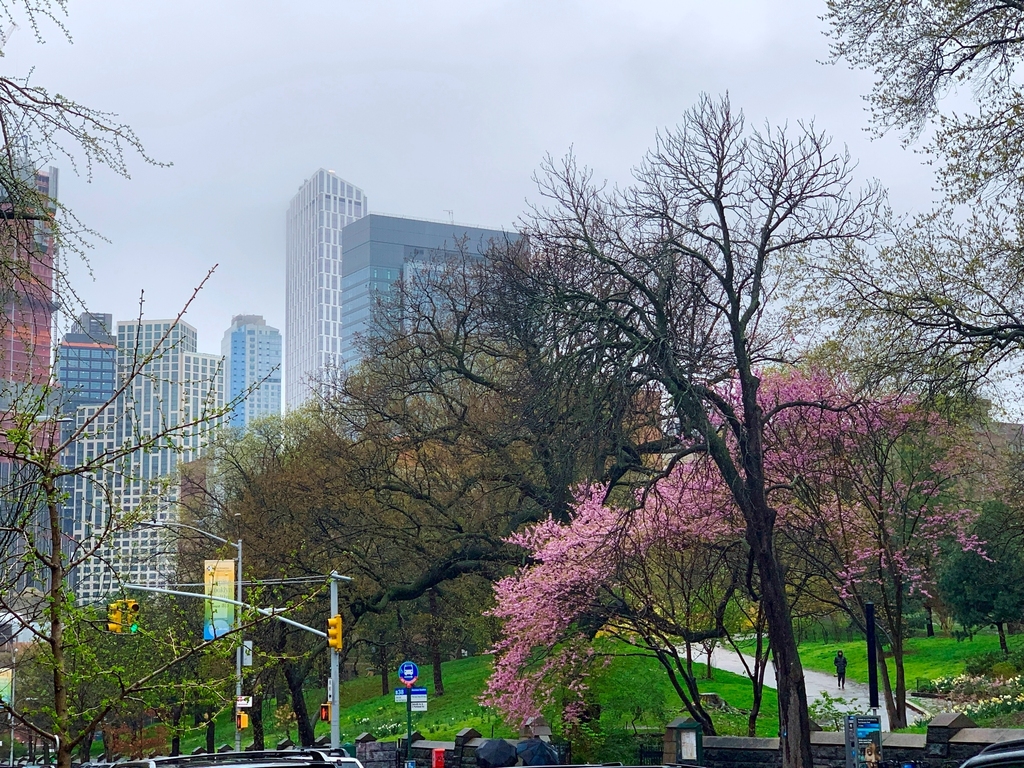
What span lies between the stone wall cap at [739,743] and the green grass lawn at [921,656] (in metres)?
16.4

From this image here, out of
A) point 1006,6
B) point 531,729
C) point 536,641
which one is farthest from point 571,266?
point 1006,6

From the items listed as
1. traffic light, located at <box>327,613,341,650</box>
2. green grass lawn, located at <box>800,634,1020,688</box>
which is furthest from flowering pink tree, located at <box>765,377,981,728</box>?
traffic light, located at <box>327,613,341,650</box>

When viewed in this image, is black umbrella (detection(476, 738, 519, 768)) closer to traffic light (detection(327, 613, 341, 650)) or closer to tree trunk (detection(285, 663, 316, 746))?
traffic light (detection(327, 613, 341, 650))

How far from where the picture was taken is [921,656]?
142 feet

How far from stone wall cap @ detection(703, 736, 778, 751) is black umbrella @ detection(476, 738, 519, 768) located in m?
5.78

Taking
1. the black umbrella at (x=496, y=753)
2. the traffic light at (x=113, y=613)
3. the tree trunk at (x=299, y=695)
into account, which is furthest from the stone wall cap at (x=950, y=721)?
the tree trunk at (x=299, y=695)

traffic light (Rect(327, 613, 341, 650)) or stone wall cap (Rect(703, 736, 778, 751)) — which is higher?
traffic light (Rect(327, 613, 341, 650))

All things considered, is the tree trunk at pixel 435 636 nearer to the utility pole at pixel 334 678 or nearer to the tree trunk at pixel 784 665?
the utility pole at pixel 334 678

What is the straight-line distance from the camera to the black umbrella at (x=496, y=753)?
27812mm

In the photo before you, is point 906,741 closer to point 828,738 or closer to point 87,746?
point 828,738

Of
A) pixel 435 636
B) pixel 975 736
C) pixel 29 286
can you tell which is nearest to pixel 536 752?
pixel 975 736

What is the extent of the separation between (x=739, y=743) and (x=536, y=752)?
5.22m

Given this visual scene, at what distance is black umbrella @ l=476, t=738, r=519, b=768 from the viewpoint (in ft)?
91.2

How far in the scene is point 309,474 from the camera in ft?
130
